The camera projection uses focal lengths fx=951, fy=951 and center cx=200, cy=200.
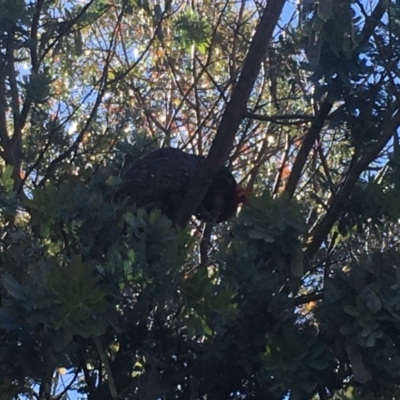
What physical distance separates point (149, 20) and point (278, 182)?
1853 millimetres

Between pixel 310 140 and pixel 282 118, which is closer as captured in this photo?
pixel 282 118

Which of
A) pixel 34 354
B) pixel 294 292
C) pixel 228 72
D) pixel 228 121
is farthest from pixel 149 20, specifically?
pixel 34 354

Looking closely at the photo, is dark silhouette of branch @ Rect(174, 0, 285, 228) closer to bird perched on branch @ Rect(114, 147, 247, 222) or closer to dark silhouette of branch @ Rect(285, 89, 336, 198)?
bird perched on branch @ Rect(114, 147, 247, 222)

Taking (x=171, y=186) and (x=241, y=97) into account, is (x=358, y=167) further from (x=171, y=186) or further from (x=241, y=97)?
(x=171, y=186)

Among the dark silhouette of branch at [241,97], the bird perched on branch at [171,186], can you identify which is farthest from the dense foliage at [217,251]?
the bird perched on branch at [171,186]

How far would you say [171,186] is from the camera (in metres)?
5.09

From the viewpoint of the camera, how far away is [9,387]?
3.88m

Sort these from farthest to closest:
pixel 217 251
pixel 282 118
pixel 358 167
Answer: pixel 282 118 < pixel 358 167 < pixel 217 251

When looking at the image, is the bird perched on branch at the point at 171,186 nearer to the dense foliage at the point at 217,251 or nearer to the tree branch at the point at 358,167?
the dense foliage at the point at 217,251

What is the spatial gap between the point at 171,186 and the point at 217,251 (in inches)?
37.8

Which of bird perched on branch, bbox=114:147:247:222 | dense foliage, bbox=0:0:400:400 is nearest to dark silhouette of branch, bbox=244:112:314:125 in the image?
dense foliage, bbox=0:0:400:400

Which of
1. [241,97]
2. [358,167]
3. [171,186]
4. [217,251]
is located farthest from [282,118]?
[217,251]

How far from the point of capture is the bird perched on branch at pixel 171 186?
5.00 m

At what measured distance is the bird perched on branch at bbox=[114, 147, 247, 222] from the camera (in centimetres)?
500
